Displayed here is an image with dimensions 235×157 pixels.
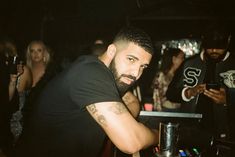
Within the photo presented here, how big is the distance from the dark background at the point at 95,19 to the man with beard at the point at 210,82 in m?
2.68

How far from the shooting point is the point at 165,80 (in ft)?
19.2

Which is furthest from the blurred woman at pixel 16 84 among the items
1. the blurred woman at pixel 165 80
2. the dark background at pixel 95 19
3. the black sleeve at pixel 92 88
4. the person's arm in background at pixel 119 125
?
the blurred woman at pixel 165 80

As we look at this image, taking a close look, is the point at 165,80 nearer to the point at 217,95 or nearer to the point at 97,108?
the point at 217,95

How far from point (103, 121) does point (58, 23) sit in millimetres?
6065

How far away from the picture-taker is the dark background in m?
6.05

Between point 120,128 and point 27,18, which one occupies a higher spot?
point 27,18

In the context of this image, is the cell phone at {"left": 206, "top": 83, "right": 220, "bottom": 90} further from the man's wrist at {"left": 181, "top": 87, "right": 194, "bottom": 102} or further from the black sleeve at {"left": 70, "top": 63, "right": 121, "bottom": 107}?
the black sleeve at {"left": 70, "top": 63, "right": 121, "bottom": 107}

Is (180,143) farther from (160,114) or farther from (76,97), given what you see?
(76,97)

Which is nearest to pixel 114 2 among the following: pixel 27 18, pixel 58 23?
pixel 58 23

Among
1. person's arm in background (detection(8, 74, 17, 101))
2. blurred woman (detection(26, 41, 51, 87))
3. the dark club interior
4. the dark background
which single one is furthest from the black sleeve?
→ the dark background

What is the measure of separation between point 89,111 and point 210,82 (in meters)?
1.40

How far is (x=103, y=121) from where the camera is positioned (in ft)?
5.31

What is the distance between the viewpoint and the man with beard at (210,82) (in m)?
2.64

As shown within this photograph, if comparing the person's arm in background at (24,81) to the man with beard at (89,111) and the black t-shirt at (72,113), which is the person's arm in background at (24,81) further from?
the black t-shirt at (72,113)
